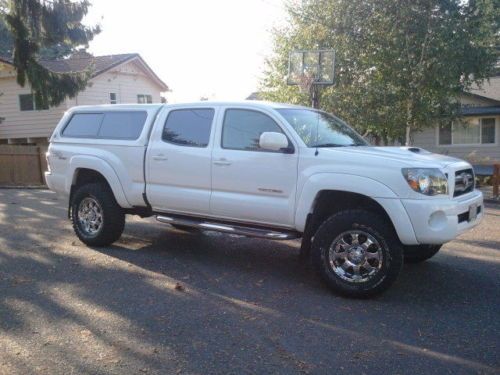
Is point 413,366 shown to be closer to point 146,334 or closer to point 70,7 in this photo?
point 146,334

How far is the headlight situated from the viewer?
4.94m

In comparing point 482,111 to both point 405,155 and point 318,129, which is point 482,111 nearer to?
point 318,129

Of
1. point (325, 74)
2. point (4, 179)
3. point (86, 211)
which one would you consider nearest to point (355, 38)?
point (325, 74)

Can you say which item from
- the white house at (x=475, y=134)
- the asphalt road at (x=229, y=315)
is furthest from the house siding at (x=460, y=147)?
the asphalt road at (x=229, y=315)

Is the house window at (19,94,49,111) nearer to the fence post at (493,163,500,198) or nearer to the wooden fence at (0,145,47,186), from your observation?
the wooden fence at (0,145,47,186)

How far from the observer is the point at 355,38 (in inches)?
525

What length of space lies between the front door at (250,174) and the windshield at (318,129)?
25 cm

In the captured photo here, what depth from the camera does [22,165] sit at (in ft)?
63.6

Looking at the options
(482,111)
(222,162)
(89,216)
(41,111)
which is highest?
(41,111)

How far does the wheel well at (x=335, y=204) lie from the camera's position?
5395mm

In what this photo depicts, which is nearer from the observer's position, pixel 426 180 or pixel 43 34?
pixel 426 180

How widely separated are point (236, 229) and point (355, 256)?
1.43 metres

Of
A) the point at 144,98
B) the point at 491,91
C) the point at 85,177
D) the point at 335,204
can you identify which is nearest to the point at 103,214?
the point at 85,177

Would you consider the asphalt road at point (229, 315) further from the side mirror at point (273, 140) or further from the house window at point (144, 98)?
the house window at point (144, 98)
